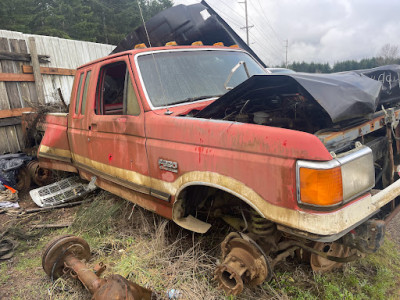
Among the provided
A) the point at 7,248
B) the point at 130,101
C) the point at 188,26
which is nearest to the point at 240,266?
the point at 130,101

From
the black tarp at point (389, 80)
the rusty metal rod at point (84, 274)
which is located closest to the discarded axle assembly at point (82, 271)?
the rusty metal rod at point (84, 274)

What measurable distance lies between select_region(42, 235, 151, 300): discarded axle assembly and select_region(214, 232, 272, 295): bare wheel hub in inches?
23.3

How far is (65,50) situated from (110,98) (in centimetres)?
479

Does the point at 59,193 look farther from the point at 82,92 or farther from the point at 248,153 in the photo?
the point at 248,153

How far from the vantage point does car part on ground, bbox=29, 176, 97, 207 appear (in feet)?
14.9

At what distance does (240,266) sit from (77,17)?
28.7 metres

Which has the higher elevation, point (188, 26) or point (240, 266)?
point (188, 26)

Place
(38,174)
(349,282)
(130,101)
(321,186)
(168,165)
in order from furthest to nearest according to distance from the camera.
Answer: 1. (38,174)
2. (130,101)
3. (349,282)
4. (168,165)
5. (321,186)

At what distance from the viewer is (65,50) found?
26.4 ft

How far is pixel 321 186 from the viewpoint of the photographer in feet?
5.88

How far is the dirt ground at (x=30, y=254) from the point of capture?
9.20 feet

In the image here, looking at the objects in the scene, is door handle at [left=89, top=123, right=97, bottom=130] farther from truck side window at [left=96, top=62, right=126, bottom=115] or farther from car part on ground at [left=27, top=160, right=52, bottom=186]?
car part on ground at [left=27, top=160, right=52, bottom=186]

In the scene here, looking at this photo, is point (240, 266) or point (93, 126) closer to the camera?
point (240, 266)

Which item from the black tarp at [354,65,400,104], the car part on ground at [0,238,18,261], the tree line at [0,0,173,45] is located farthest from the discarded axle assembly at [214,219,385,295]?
the tree line at [0,0,173,45]
